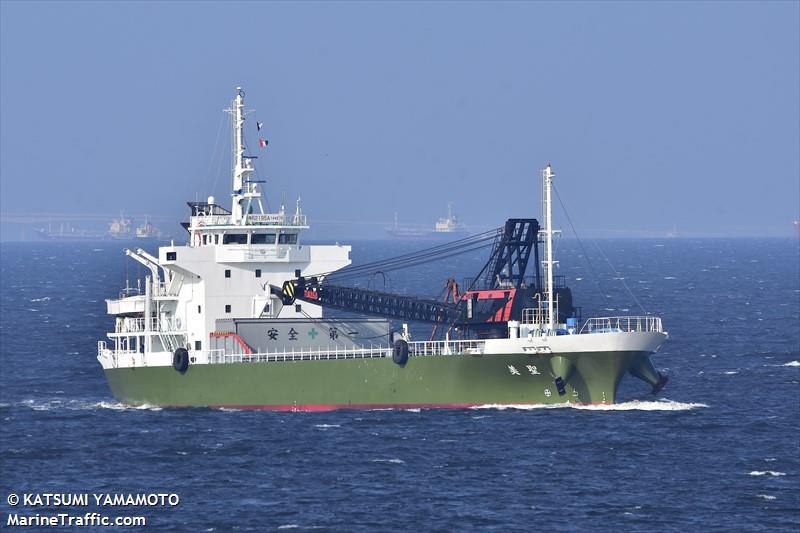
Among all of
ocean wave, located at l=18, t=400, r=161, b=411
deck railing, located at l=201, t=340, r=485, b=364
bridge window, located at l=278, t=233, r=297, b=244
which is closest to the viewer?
deck railing, located at l=201, t=340, r=485, b=364

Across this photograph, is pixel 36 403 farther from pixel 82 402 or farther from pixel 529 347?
pixel 529 347

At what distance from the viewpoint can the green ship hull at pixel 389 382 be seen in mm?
59125

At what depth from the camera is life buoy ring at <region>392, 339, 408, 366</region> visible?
2367 inches

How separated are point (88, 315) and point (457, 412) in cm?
5981

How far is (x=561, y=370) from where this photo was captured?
193 feet

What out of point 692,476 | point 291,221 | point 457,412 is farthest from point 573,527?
point 291,221

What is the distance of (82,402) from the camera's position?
68.0 metres

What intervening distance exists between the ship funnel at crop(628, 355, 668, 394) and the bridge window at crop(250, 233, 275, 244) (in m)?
16.2

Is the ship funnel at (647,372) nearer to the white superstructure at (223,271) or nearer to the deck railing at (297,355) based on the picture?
the deck railing at (297,355)

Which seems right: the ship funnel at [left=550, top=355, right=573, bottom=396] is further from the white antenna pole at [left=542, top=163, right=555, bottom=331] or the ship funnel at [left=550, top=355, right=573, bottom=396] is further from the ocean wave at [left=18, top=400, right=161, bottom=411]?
the ocean wave at [left=18, top=400, right=161, bottom=411]

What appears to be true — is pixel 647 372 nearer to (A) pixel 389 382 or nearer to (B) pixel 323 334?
(A) pixel 389 382

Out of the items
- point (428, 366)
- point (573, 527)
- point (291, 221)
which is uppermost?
point (291, 221)

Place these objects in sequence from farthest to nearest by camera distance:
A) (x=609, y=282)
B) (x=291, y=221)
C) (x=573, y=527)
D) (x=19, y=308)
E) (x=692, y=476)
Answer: (x=609, y=282)
(x=19, y=308)
(x=291, y=221)
(x=692, y=476)
(x=573, y=527)

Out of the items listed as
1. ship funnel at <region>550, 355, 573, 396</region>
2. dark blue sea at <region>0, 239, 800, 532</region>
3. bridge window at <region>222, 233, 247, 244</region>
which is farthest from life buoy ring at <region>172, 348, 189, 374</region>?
ship funnel at <region>550, 355, 573, 396</region>
